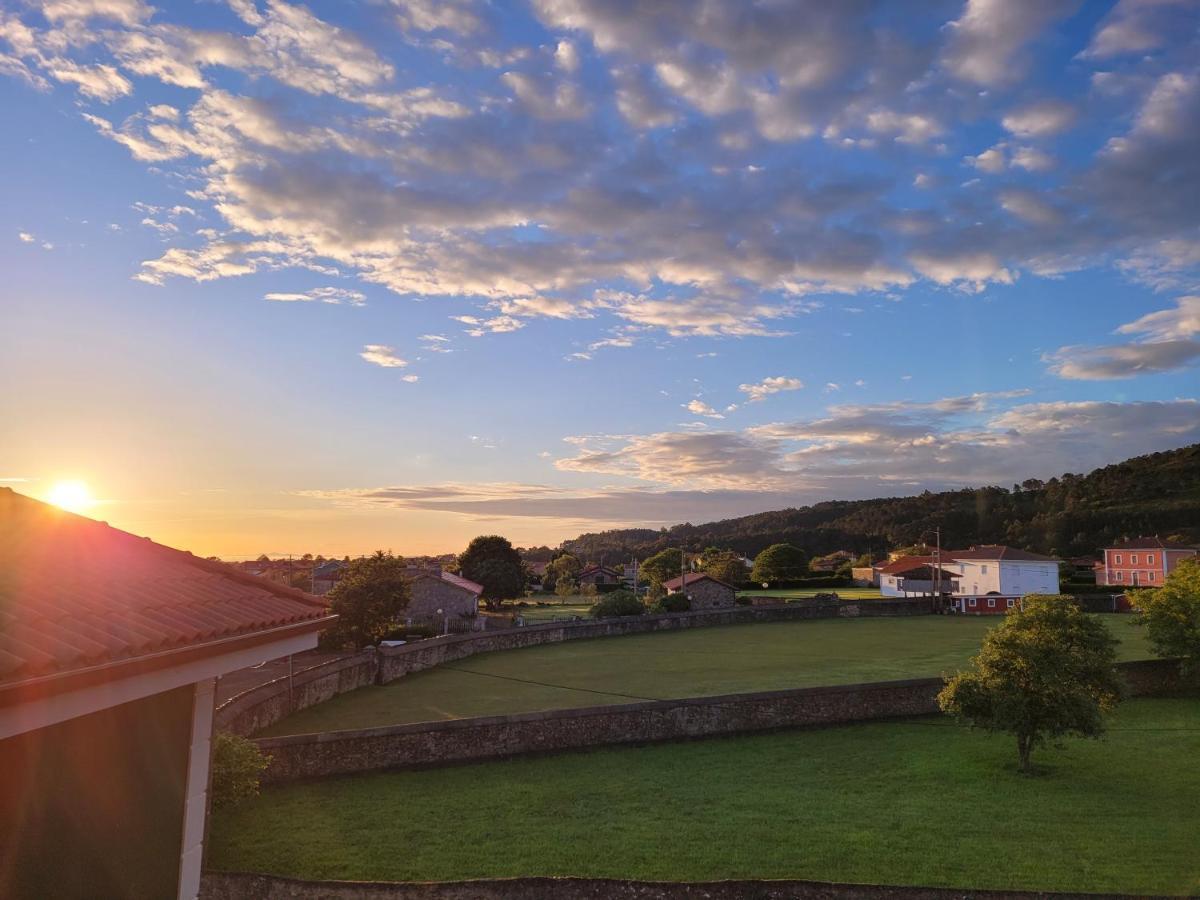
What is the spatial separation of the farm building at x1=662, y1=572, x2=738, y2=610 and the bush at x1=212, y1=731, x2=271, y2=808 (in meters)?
53.7

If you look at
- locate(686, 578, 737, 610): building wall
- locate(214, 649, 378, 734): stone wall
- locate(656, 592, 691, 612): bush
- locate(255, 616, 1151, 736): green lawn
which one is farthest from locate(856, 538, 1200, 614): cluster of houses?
locate(214, 649, 378, 734): stone wall

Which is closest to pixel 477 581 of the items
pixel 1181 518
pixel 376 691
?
pixel 376 691

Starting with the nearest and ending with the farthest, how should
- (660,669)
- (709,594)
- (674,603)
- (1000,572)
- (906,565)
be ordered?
(660,669)
(674,603)
(709,594)
(1000,572)
(906,565)

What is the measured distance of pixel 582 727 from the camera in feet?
70.1

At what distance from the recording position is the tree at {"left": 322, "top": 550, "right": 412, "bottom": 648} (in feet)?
131

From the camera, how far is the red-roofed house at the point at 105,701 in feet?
13.5

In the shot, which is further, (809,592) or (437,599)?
(809,592)

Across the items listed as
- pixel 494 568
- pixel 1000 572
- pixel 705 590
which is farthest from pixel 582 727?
pixel 1000 572

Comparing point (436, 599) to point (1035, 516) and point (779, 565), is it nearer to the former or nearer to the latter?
point (779, 565)

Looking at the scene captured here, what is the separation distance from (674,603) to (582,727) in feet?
136

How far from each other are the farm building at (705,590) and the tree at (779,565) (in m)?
21.3

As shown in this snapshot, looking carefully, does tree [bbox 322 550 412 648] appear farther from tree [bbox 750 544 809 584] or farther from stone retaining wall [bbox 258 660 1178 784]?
tree [bbox 750 544 809 584]

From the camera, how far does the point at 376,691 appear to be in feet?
98.2

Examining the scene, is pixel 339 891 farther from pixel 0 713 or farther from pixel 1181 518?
pixel 1181 518
